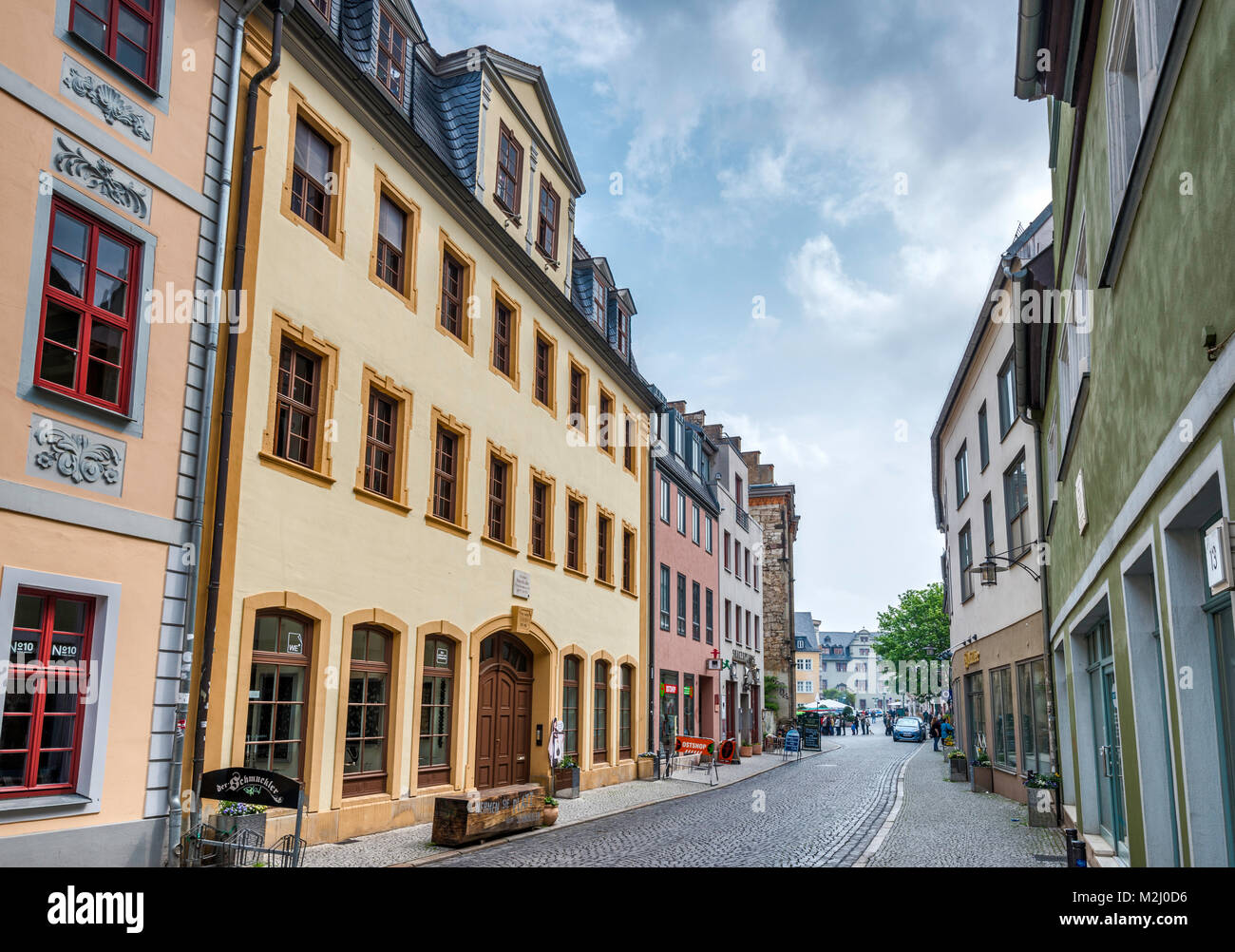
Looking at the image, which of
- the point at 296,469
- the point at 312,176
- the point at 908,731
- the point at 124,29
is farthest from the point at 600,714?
the point at 908,731

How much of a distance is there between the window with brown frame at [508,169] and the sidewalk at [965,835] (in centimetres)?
1361

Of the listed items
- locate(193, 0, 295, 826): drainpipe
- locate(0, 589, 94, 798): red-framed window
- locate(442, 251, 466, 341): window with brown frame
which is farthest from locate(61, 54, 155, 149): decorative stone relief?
locate(442, 251, 466, 341): window with brown frame

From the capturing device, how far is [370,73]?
16125 millimetres

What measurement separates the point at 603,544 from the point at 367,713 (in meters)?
11.9

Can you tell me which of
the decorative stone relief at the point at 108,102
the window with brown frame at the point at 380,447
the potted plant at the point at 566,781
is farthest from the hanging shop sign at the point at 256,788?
the potted plant at the point at 566,781

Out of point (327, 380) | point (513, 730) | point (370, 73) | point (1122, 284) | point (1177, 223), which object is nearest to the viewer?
point (1177, 223)

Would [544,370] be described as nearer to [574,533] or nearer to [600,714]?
[574,533]

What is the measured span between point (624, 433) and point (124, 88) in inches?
719

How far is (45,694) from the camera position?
9492mm

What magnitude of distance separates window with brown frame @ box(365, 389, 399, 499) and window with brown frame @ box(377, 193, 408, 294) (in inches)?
78.1

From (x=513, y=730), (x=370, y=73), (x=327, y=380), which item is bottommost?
(x=513, y=730)

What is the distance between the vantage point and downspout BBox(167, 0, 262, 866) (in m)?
10.7

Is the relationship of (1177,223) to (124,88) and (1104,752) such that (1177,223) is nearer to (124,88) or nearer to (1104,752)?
(1104,752)
